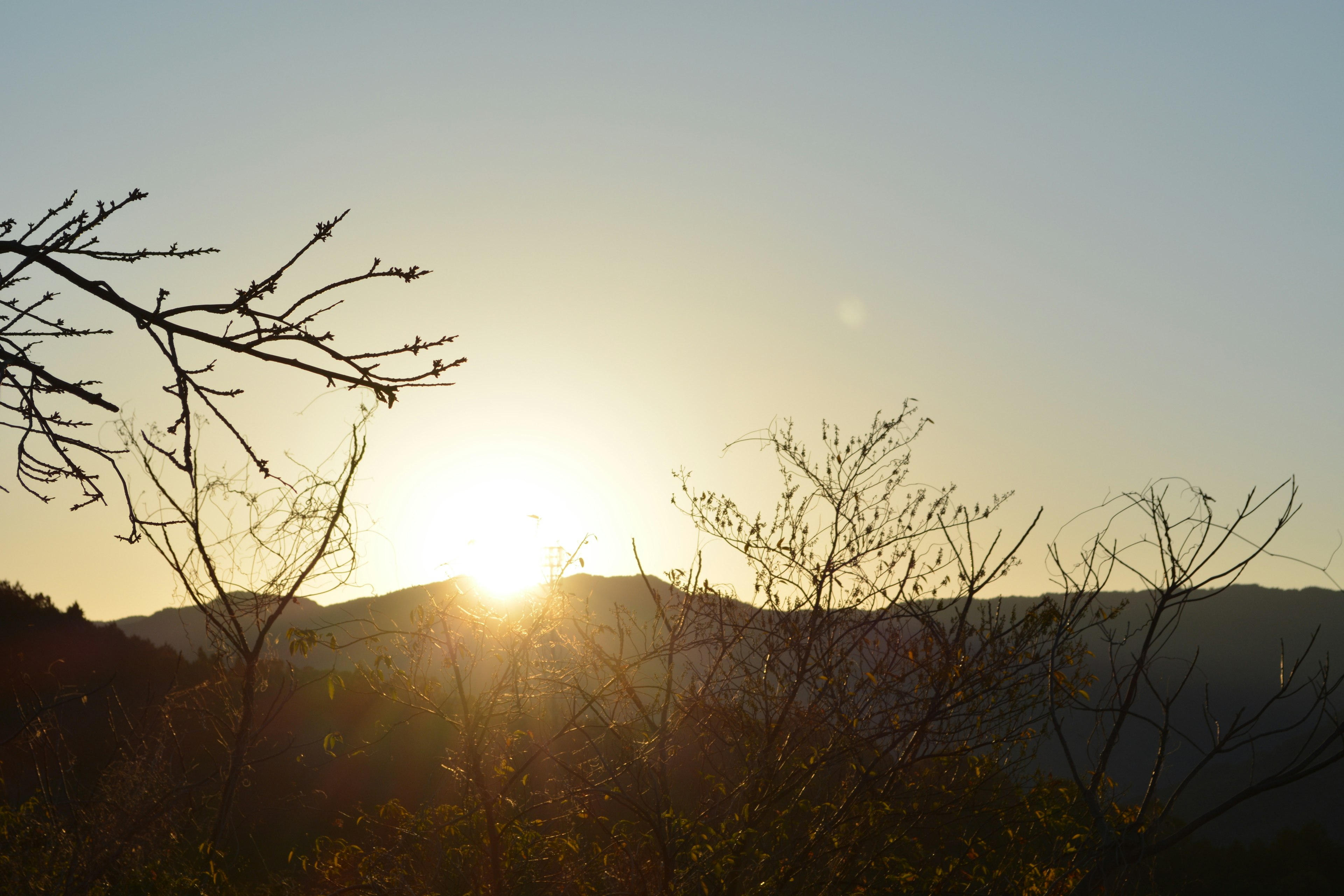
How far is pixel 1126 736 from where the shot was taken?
5097 cm

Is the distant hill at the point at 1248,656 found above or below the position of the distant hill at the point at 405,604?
below

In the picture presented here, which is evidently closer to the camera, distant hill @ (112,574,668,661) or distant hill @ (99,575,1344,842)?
distant hill @ (112,574,668,661)

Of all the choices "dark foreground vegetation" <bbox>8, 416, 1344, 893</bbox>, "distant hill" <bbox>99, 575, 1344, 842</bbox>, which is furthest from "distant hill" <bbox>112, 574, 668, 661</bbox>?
"distant hill" <bbox>99, 575, 1344, 842</bbox>

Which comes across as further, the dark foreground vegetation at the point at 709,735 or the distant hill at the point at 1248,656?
the distant hill at the point at 1248,656

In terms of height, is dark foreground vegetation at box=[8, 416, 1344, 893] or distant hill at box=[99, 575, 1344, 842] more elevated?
dark foreground vegetation at box=[8, 416, 1344, 893]

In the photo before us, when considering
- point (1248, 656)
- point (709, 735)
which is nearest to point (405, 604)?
point (709, 735)

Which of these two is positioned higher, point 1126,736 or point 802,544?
point 802,544

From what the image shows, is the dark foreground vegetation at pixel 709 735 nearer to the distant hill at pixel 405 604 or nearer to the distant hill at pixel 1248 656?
the distant hill at pixel 405 604

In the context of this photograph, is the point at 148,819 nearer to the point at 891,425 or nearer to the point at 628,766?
the point at 628,766

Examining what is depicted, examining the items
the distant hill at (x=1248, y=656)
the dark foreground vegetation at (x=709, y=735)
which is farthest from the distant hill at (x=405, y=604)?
the distant hill at (x=1248, y=656)

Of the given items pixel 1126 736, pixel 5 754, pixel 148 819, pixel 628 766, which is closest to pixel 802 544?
pixel 628 766

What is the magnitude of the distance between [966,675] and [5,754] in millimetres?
16432

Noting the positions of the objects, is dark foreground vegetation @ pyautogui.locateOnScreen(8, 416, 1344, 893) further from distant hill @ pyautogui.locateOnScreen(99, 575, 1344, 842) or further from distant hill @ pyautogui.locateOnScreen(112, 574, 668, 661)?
distant hill @ pyautogui.locateOnScreen(99, 575, 1344, 842)

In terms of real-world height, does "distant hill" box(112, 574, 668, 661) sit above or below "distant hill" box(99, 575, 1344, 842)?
above
